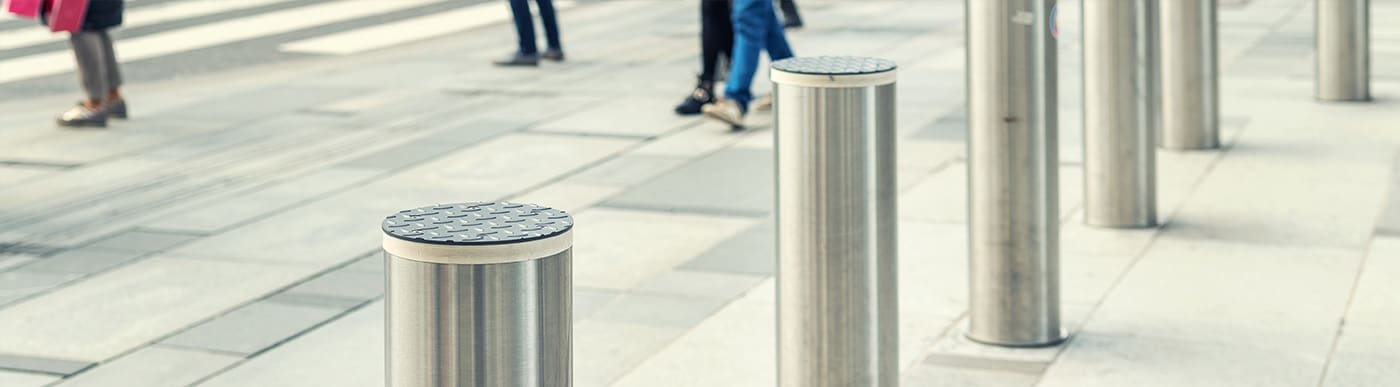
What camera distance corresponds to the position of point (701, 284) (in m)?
5.88

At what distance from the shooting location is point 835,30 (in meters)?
13.8

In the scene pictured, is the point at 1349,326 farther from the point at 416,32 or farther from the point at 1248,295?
the point at 416,32

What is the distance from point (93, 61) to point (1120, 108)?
5404mm

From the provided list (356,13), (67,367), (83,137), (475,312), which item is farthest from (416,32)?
(475,312)

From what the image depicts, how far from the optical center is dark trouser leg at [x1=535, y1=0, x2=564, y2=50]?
12000mm

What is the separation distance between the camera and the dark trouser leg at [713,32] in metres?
9.52

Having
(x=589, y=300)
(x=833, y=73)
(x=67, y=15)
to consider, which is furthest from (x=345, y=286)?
(x=67, y=15)

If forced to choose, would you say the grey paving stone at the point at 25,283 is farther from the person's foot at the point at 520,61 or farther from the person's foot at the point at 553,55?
the person's foot at the point at 553,55

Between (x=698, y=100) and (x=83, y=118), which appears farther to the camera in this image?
(x=698, y=100)

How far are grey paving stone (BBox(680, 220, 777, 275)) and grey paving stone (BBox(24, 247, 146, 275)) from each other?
6.09 ft

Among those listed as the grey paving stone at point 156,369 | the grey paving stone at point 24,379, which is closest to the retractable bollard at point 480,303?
the grey paving stone at point 156,369

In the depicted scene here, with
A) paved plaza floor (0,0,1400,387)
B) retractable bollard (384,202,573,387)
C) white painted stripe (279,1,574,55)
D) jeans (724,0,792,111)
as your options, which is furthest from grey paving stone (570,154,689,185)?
white painted stripe (279,1,574,55)

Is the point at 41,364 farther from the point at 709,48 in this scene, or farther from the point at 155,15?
the point at 155,15

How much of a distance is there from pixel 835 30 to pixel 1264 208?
721 centimetres
